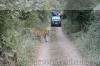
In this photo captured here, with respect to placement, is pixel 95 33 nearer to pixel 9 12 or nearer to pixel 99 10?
pixel 99 10

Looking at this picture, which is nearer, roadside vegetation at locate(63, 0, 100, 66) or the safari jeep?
roadside vegetation at locate(63, 0, 100, 66)

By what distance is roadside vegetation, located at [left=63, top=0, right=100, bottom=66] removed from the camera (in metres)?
7.77

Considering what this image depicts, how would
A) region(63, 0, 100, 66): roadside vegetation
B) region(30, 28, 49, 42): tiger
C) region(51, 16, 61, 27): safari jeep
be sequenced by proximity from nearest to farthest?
region(63, 0, 100, 66): roadside vegetation < region(30, 28, 49, 42): tiger < region(51, 16, 61, 27): safari jeep

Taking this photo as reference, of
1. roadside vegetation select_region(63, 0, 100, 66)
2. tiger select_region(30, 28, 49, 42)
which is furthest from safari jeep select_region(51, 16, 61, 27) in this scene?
tiger select_region(30, 28, 49, 42)

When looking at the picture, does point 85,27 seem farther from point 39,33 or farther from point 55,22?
point 55,22

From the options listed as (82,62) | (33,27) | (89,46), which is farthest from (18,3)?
(33,27)

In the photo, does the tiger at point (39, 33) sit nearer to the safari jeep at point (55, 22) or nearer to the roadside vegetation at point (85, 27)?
the roadside vegetation at point (85, 27)

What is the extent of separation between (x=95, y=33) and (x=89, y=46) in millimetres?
832

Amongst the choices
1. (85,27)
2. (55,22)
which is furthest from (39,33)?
(55,22)

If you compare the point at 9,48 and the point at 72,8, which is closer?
the point at 9,48

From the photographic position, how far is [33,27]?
10.8 m

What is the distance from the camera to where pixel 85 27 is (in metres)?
11.2

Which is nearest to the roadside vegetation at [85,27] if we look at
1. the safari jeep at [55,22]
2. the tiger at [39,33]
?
the tiger at [39,33]

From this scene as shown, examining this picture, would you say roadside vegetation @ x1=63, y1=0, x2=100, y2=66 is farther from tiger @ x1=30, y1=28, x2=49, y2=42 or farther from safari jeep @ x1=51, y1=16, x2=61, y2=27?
safari jeep @ x1=51, y1=16, x2=61, y2=27
